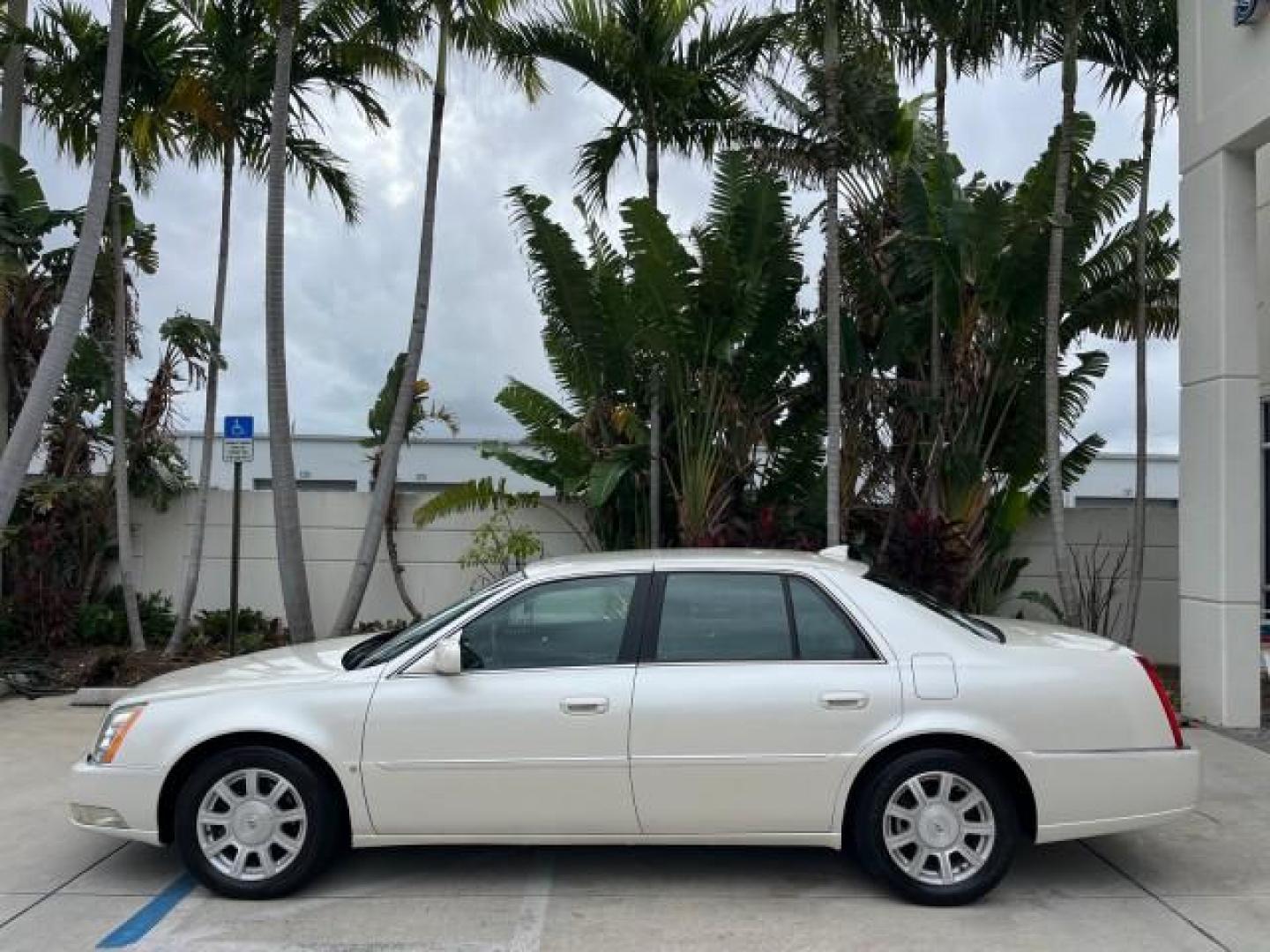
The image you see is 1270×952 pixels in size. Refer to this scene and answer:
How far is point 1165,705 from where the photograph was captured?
4910 millimetres

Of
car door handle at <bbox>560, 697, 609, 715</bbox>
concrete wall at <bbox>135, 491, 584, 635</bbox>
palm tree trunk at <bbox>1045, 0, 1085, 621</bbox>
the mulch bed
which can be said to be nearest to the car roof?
car door handle at <bbox>560, 697, 609, 715</bbox>

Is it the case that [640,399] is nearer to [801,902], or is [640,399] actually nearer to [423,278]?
[423,278]

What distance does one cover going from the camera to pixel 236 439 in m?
9.81

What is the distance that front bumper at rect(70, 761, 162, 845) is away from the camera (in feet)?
15.9

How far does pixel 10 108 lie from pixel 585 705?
1007 cm

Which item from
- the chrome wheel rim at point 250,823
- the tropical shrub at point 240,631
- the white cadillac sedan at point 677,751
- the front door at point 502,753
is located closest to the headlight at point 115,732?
the white cadillac sedan at point 677,751

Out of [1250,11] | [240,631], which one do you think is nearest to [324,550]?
[240,631]

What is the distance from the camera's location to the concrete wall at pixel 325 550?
12188mm

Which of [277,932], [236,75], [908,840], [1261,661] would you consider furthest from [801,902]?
[236,75]

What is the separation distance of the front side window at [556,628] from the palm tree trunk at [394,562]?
23.3ft

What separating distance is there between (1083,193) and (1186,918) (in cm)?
804

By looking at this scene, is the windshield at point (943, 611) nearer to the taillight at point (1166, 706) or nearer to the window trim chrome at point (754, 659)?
the window trim chrome at point (754, 659)

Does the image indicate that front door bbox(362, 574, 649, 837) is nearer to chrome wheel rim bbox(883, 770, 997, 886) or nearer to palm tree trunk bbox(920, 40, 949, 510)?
chrome wheel rim bbox(883, 770, 997, 886)

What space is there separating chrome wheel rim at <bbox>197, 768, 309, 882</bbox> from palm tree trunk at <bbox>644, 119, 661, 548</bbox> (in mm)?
6499
